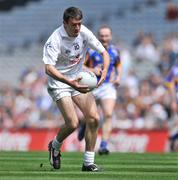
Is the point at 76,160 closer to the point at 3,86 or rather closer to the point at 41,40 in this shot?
the point at 3,86

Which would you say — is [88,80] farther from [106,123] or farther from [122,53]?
[122,53]

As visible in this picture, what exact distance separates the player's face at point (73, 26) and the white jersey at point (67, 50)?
83 millimetres

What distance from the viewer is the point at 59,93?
1134cm

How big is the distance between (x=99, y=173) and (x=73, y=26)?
1948 mm

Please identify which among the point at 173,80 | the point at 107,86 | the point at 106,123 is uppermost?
the point at 107,86

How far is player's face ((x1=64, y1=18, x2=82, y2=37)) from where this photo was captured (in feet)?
35.6

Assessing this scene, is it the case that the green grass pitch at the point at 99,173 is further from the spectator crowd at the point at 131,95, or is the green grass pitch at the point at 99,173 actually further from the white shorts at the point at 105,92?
the spectator crowd at the point at 131,95

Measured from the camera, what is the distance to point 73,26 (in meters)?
10.9

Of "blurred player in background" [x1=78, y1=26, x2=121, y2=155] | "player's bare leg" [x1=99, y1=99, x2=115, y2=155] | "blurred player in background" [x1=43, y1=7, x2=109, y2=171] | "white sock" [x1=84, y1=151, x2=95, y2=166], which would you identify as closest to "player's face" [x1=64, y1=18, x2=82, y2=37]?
"blurred player in background" [x1=43, y1=7, x2=109, y2=171]

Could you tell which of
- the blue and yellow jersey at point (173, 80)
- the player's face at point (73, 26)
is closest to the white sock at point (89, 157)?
the player's face at point (73, 26)

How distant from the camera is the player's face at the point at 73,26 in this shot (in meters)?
10.9

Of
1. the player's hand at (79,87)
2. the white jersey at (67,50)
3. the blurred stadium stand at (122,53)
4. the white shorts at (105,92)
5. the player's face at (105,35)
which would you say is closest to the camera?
the player's hand at (79,87)

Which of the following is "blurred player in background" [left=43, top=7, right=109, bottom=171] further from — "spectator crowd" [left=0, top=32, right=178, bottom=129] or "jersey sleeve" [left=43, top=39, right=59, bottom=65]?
"spectator crowd" [left=0, top=32, right=178, bottom=129]

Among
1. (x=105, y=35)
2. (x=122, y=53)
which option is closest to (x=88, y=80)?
(x=105, y=35)
